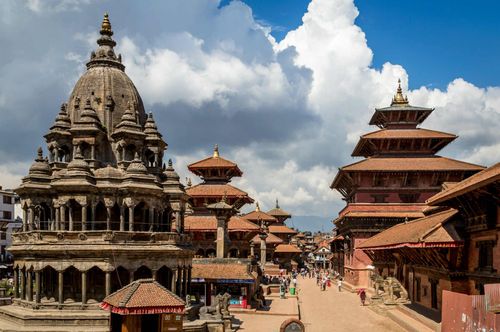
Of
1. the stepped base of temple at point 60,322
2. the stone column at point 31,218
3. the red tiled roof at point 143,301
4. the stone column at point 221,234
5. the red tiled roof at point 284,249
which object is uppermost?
the stone column at point 31,218

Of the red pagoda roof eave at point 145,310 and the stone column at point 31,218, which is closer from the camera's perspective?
the red pagoda roof eave at point 145,310

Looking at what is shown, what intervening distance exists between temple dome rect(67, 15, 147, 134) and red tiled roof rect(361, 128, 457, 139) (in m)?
30.3

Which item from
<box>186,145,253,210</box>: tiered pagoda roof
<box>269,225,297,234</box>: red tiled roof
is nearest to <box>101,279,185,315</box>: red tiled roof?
<box>186,145,253,210</box>: tiered pagoda roof

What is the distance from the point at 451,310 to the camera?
19672 millimetres

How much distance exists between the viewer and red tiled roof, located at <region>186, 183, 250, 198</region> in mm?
54062

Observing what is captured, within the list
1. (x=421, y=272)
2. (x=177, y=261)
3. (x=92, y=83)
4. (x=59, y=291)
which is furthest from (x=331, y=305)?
(x=92, y=83)

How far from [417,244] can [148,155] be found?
20.3m

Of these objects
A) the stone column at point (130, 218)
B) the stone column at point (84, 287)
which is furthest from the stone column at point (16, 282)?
the stone column at point (130, 218)

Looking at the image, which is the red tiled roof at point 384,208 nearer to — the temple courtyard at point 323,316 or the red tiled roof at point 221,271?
the temple courtyard at point 323,316

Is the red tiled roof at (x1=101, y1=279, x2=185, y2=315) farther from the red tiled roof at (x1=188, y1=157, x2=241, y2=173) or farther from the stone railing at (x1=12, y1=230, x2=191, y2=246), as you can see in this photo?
the red tiled roof at (x1=188, y1=157, x2=241, y2=173)

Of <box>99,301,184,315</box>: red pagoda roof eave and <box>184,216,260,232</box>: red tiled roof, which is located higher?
<box>184,216,260,232</box>: red tiled roof

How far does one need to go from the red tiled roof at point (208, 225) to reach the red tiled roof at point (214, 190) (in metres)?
2.61

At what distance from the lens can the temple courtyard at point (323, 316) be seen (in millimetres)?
32688

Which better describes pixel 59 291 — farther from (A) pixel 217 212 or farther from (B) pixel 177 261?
(A) pixel 217 212
